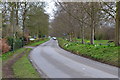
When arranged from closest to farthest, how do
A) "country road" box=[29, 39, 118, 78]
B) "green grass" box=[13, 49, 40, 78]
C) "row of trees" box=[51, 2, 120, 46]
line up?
"green grass" box=[13, 49, 40, 78], "country road" box=[29, 39, 118, 78], "row of trees" box=[51, 2, 120, 46]

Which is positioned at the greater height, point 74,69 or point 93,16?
point 93,16

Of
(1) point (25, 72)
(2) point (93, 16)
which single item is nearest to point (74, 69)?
(1) point (25, 72)

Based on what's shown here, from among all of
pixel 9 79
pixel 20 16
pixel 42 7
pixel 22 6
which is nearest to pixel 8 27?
pixel 20 16

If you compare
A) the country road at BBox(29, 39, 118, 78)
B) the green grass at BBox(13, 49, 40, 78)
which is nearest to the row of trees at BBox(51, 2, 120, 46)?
the country road at BBox(29, 39, 118, 78)

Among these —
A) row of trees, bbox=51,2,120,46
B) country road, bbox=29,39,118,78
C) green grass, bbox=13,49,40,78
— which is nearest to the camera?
green grass, bbox=13,49,40,78

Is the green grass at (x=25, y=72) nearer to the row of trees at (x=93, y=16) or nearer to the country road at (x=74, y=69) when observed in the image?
the country road at (x=74, y=69)

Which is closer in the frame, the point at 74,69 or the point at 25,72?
the point at 25,72

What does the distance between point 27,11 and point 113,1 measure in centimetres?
2144

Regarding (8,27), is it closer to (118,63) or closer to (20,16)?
(20,16)

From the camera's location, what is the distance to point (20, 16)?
29.8m

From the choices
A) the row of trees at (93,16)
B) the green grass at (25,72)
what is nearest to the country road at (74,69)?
the green grass at (25,72)

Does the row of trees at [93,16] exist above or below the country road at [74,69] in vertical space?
above

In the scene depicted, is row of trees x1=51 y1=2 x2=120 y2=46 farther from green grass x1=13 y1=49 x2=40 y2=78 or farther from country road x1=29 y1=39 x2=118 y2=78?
green grass x1=13 y1=49 x2=40 y2=78

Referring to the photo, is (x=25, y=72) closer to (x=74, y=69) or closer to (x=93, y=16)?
(x=74, y=69)
